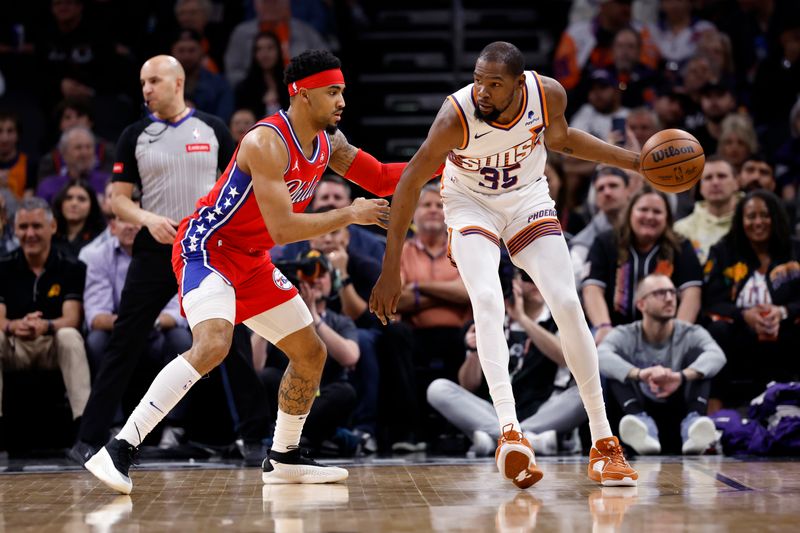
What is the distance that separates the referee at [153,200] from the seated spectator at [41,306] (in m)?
0.96

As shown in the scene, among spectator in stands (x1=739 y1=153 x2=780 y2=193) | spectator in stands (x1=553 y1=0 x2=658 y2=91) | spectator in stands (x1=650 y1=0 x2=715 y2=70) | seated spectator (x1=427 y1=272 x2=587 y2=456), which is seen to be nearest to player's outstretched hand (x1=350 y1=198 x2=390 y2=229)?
seated spectator (x1=427 y1=272 x2=587 y2=456)

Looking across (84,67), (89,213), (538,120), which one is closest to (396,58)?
(84,67)

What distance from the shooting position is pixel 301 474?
497cm

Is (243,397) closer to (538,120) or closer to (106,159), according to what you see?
(538,120)

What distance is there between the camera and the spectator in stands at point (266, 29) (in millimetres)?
10227

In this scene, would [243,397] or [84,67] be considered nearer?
[243,397]

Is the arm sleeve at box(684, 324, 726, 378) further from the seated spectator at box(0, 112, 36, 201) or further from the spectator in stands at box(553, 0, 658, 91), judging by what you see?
the seated spectator at box(0, 112, 36, 201)

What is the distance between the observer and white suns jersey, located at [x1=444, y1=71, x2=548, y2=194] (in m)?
4.64

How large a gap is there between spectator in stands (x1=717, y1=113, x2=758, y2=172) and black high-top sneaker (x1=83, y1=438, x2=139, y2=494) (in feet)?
18.2

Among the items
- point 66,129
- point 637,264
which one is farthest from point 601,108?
point 66,129

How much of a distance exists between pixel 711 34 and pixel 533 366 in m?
4.52

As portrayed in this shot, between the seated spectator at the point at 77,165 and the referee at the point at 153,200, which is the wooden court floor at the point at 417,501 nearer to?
the referee at the point at 153,200

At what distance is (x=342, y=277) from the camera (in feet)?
23.4

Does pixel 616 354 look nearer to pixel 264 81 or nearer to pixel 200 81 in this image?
pixel 264 81
